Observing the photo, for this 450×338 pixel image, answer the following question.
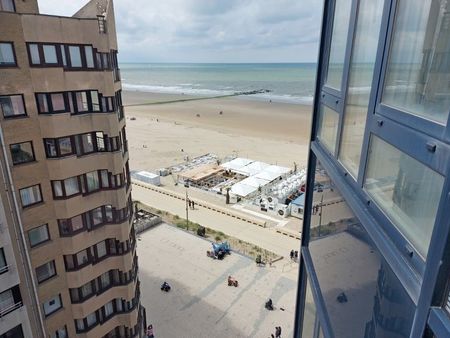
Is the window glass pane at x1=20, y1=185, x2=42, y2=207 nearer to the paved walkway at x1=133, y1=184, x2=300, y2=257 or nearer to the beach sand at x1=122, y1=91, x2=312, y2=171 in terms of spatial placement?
the paved walkway at x1=133, y1=184, x2=300, y2=257

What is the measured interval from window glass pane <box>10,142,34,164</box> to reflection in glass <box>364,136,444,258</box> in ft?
38.3

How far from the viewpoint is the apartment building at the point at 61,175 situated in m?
11.0

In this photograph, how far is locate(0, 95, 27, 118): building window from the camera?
35.3 feet

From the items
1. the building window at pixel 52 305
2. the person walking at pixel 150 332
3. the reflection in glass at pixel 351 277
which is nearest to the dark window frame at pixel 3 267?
the building window at pixel 52 305

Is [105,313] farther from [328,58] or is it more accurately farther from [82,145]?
[328,58]

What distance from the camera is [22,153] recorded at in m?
11.6

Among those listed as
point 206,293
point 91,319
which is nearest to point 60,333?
point 91,319

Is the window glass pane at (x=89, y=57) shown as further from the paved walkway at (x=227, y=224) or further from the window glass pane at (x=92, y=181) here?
the paved walkway at (x=227, y=224)

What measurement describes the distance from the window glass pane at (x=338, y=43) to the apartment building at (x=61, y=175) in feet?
32.9

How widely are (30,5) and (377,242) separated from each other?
Result: 560 inches

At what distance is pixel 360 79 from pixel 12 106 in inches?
442

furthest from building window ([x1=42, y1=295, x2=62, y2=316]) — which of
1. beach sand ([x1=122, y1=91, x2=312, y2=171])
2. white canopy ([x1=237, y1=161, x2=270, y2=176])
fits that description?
beach sand ([x1=122, y1=91, x2=312, y2=171])

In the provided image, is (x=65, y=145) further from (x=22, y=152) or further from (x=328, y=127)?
(x=328, y=127)

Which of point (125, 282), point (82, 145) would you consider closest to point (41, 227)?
point (82, 145)
